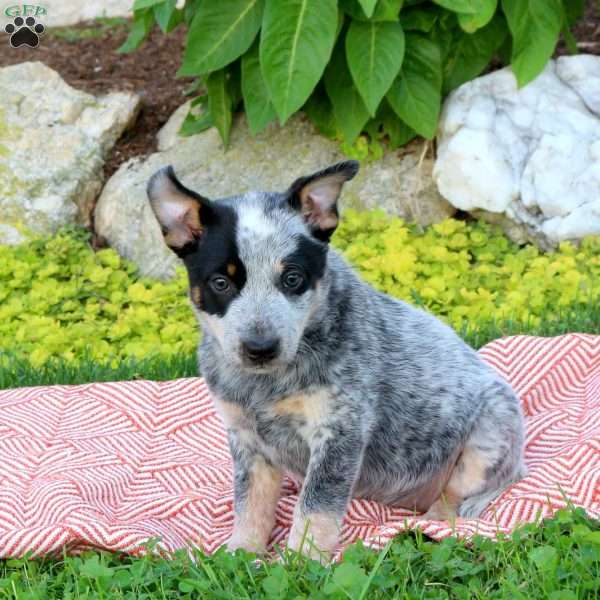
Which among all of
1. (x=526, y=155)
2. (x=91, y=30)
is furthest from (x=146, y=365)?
(x=91, y=30)

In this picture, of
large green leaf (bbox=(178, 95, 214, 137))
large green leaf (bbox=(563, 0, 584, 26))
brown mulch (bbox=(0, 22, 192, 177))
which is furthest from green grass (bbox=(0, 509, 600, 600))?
brown mulch (bbox=(0, 22, 192, 177))

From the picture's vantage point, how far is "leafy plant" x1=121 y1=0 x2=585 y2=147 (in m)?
5.98

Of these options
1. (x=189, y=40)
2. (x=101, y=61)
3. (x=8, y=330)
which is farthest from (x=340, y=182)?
(x=101, y=61)

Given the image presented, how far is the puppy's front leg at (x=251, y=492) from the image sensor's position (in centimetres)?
397

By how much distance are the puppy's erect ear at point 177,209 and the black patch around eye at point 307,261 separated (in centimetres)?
32

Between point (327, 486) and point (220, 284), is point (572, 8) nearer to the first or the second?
point (220, 284)

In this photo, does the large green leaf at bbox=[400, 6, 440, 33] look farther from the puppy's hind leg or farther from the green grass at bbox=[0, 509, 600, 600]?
the green grass at bbox=[0, 509, 600, 600]

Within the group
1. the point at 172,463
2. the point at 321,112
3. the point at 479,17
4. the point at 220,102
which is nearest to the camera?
the point at 172,463

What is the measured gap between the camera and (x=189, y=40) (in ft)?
20.8

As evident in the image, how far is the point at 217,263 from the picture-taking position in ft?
11.9

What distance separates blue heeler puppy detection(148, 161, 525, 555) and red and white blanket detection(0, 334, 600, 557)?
0.18m

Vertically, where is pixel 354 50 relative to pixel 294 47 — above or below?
below

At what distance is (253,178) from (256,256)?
362cm

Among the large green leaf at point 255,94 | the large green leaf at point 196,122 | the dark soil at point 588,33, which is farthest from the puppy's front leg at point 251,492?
the dark soil at point 588,33
